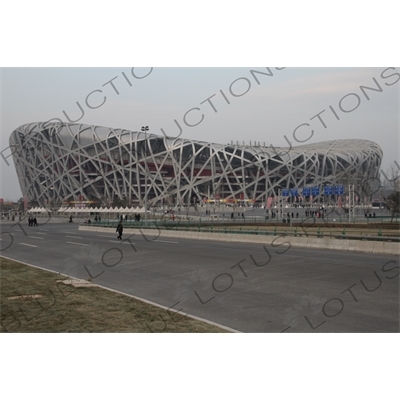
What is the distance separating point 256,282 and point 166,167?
4127 inches

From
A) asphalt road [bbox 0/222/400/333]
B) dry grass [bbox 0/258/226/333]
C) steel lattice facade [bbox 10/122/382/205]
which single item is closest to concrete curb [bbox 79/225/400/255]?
asphalt road [bbox 0/222/400/333]

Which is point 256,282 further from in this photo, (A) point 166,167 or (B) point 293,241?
(A) point 166,167

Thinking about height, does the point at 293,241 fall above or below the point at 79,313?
below

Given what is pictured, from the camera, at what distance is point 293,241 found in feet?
81.3

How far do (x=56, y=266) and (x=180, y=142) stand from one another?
99.0 meters

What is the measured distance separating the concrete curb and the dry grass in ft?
42.3

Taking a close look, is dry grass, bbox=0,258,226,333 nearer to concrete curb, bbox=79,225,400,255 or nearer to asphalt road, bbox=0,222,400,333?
asphalt road, bbox=0,222,400,333

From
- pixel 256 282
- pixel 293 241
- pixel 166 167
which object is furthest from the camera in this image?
pixel 166 167

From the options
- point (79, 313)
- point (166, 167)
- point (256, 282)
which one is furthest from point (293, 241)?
point (166, 167)

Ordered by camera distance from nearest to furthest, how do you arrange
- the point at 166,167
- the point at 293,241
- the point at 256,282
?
the point at 256,282, the point at 293,241, the point at 166,167

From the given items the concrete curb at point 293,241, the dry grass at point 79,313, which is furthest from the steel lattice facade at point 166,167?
the dry grass at point 79,313

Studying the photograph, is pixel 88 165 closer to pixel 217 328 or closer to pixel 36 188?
pixel 36 188

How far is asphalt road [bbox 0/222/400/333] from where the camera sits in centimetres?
885

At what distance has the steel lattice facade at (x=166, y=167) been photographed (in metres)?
114
